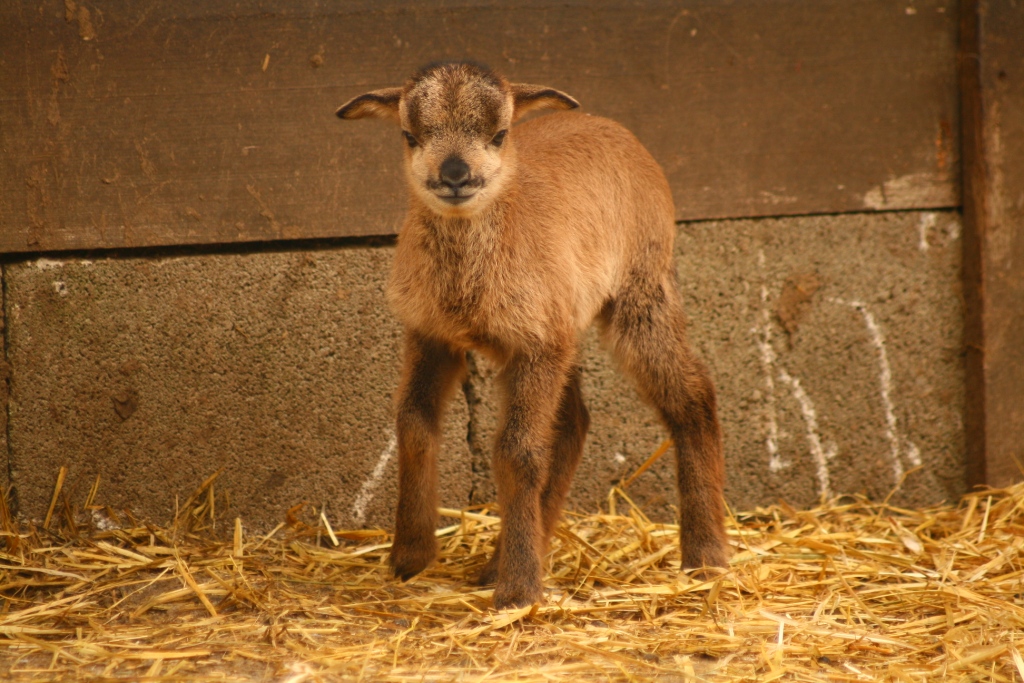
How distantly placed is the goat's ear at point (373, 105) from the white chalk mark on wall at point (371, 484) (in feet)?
5.01

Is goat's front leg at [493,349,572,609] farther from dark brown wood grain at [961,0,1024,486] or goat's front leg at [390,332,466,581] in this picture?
dark brown wood grain at [961,0,1024,486]

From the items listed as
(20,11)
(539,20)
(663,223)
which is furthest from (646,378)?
(20,11)

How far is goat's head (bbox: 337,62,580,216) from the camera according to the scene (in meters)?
3.59

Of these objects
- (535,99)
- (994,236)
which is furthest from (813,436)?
(535,99)

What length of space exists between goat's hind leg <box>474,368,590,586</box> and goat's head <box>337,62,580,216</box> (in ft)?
3.20

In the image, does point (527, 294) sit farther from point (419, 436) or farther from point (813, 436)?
point (813, 436)

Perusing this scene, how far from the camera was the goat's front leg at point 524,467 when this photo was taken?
3.78 metres

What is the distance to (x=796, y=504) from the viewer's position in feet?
17.0

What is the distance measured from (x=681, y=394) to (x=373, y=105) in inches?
65.2

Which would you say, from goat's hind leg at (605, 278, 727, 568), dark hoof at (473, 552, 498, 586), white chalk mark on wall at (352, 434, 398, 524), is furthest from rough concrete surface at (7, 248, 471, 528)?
goat's hind leg at (605, 278, 727, 568)

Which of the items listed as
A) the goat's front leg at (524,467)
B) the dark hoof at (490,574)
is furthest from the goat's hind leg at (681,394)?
the dark hoof at (490,574)

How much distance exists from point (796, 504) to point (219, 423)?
275cm

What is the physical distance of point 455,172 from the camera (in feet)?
11.6

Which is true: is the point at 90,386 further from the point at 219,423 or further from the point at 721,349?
the point at 721,349
